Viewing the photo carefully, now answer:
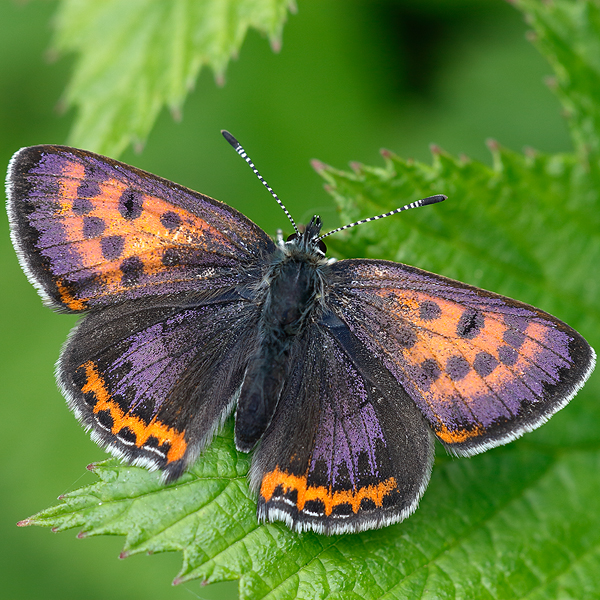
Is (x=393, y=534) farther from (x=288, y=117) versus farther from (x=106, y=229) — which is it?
(x=288, y=117)

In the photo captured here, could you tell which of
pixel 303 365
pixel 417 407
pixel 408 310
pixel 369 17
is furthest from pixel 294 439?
pixel 369 17

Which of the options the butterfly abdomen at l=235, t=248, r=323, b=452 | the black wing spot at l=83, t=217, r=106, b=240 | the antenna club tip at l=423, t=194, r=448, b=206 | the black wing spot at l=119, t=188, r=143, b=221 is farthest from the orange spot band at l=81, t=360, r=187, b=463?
the antenna club tip at l=423, t=194, r=448, b=206

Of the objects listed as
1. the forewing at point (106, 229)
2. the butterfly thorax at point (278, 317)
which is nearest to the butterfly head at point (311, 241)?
the butterfly thorax at point (278, 317)

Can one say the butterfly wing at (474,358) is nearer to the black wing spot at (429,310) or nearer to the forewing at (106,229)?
the black wing spot at (429,310)

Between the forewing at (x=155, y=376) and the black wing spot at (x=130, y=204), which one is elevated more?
the black wing spot at (x=130, y=204)

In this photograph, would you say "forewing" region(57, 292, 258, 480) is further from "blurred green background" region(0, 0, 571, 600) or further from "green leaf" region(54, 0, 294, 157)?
"blurred green background" region(0, 0, 571, 600)

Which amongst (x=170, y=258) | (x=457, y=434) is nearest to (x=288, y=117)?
(x=170, y=258)

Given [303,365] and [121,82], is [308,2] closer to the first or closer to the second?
[121,82]

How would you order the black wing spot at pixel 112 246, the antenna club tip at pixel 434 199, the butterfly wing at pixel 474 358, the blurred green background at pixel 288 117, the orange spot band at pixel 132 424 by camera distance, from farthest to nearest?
1. the blurred green background at pixel 288 117
2. the antenna club tip at pixel 434 199
3. the black wing spot at pixel 112 246
4. the orange spot band at pixel 132 424
5. the butterfly wing at pixel 474 358
